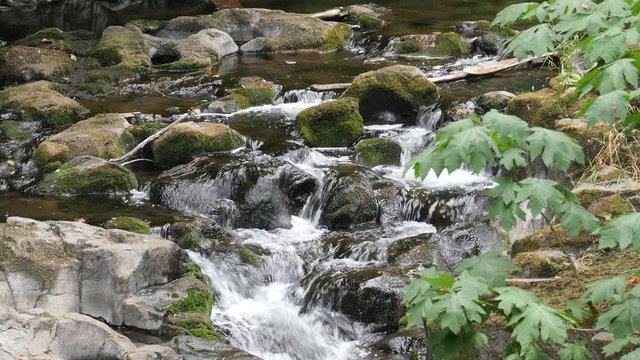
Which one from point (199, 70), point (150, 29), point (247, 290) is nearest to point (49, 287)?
point (247, 290)

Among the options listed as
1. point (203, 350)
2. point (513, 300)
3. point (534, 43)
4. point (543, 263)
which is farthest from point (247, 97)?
point (513, 300)

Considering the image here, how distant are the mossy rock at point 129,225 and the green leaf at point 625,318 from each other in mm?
6048

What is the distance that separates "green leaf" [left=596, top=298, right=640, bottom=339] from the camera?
10.1ft

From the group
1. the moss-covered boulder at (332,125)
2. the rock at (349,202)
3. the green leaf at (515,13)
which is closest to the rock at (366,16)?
the moss-covered boulder at (332,125)

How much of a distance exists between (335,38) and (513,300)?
14733 mm

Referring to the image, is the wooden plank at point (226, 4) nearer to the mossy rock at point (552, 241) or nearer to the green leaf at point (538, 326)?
the mossy rock at point (552, 241)

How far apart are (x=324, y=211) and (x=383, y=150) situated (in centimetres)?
164

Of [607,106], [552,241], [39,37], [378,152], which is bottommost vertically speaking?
[39,37]

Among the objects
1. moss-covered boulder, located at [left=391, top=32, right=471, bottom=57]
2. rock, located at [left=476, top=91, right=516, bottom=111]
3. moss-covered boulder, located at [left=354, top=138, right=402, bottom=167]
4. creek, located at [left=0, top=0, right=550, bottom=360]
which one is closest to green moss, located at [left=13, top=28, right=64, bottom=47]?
creek, located at [left=0, top=0, right=550, bottom=360]

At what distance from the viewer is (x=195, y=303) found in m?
7.16

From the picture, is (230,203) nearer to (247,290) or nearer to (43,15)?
(247,290)

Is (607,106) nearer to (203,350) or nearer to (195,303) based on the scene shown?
(203,350)

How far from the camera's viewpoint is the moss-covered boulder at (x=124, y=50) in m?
15.6

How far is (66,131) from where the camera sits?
11484mm
